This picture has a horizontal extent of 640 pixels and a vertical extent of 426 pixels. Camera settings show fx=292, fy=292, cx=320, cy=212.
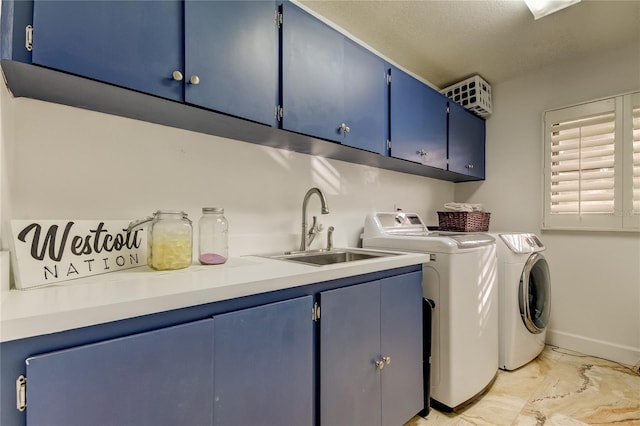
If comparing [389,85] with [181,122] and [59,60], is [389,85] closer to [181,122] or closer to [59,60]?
[181,122]

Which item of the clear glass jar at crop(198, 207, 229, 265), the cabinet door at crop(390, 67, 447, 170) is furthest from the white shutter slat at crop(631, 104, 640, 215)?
the clear glass jar at crop(198, 207, 229, 265)

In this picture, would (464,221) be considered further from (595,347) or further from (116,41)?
(116,41)

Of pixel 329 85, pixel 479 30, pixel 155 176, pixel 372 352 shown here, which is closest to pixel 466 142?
pixel 479 30

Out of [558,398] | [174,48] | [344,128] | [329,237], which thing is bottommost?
[558,398]

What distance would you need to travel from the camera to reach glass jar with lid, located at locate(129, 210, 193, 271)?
3.53 feet

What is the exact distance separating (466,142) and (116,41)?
2.69m

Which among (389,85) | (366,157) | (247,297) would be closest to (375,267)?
(247,297)

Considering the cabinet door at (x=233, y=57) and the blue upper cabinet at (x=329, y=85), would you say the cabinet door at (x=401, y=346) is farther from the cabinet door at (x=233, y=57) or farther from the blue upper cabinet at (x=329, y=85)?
the cabinet door at (x=233, y=57)

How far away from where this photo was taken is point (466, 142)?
271 centimetres

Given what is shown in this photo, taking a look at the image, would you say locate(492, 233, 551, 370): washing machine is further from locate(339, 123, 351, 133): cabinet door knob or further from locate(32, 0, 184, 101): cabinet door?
locate(32, 0, 184, 101): cabinet door

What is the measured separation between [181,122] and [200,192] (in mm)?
339

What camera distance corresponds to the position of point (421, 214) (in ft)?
9.24

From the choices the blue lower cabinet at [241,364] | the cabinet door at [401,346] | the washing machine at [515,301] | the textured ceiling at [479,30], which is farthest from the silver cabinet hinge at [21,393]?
the washing machine at [515,301]

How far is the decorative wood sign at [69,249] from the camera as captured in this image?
32.3 inches
